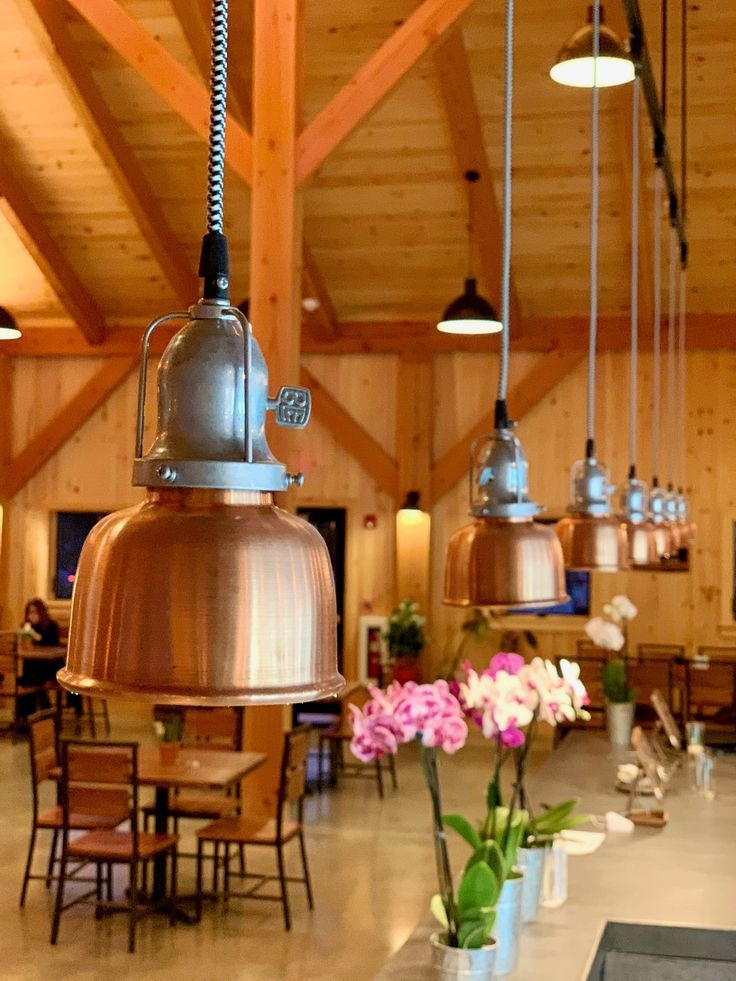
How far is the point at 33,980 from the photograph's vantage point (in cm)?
592

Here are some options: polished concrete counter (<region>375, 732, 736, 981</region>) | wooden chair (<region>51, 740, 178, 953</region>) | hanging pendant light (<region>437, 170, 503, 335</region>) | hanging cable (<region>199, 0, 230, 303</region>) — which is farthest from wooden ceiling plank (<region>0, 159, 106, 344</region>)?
hanging cable (<region>199, 0, 230, 303</region>)

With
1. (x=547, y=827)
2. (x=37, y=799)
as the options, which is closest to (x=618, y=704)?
(x=37, y=799)

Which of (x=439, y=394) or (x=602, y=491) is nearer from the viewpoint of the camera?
(x=602, y=491)

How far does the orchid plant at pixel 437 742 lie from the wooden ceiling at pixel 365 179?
6839mm

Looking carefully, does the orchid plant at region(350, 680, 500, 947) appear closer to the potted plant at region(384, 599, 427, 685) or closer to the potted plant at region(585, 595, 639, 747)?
the potted plant at region(585, 595, 639, 747)

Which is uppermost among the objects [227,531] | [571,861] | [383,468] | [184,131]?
[184,131]

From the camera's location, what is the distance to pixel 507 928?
3342 mm

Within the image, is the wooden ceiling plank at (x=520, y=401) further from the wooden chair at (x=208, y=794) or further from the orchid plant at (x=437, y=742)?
the orchid plant at (x=437, y=742)

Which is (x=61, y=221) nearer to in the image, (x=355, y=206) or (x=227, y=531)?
(x=355, y=206)

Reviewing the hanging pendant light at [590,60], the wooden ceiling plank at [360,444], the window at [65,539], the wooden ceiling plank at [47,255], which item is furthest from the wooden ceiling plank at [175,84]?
the window at [65,539]

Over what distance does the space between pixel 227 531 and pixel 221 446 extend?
0.30ft

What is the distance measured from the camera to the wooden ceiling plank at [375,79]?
6988 mm

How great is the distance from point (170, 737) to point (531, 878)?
3980mm

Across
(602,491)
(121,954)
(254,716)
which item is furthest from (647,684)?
(602,491)
